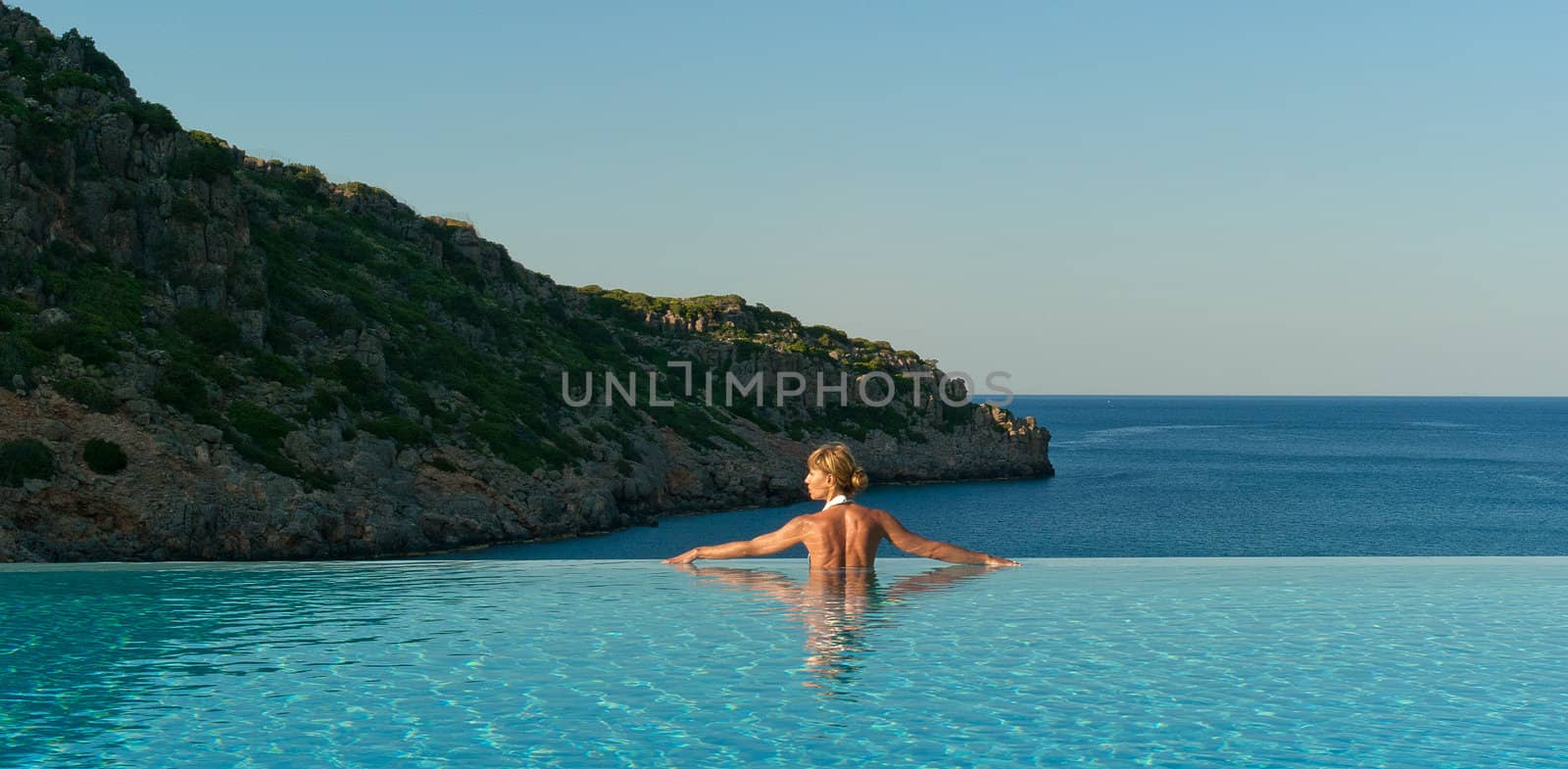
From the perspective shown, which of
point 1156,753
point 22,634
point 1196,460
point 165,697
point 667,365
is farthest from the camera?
point 1196,460

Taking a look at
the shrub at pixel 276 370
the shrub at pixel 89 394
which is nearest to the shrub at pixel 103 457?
the shrub at pixel 89 394

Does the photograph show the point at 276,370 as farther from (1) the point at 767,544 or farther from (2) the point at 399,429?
(1) the point at 767,544

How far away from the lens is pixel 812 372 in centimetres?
12312

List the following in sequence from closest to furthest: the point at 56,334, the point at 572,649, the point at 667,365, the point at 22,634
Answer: the point at 572,649 < the point at 22,634 < the point at 56,334 < the point at 667,365

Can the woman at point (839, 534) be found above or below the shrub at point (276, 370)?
below

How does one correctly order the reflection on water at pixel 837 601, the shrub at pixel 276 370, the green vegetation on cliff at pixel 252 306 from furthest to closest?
the shrub at pixel 276 370, the green vegetation on cliff at pixel 252 306, the reflection on water at pixel 837 601

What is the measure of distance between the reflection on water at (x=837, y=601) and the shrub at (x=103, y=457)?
28179 millimetres

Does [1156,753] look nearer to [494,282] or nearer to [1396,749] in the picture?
[1396,749]

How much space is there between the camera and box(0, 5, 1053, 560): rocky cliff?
4206 centimetres

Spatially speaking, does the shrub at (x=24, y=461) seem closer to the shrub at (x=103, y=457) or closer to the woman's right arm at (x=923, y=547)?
the shrub at (x=103, y=457)

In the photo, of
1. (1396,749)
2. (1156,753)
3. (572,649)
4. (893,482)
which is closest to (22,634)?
(572,649)

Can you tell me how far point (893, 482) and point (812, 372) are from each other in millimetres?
14710

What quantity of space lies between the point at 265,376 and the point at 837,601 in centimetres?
4412

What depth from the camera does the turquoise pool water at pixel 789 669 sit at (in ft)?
35.0
